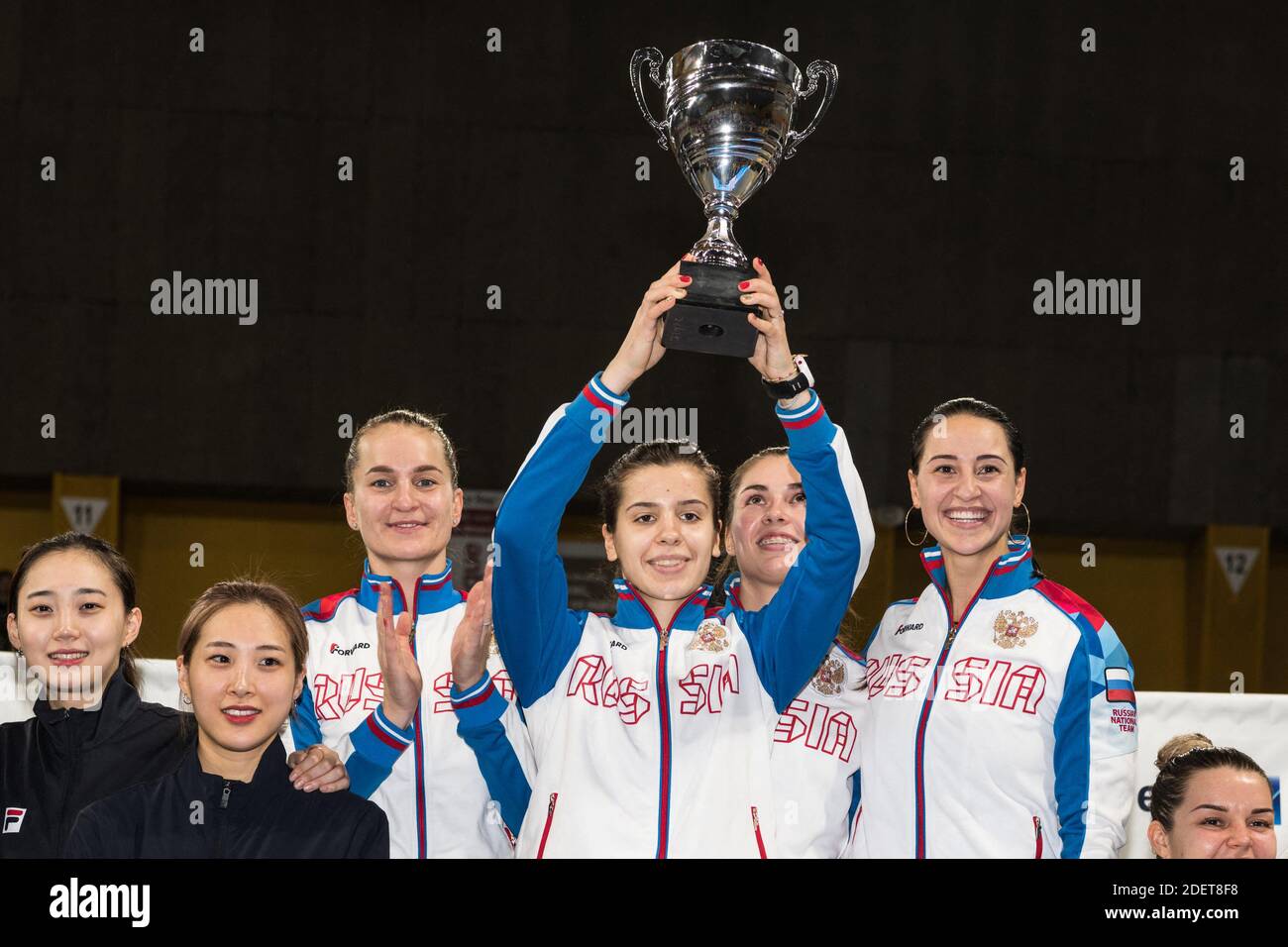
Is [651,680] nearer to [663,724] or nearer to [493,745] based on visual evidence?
[663,724]

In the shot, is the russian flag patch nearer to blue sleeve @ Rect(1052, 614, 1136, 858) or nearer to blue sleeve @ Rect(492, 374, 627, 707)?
blue sleeve @ Rect(1052, 614, 1136, 858)

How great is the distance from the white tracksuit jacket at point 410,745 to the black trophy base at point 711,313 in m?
0.85

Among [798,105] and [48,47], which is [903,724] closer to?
[798,105]

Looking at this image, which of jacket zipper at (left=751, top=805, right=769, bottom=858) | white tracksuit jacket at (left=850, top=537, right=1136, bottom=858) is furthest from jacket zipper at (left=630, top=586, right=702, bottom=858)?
white tracksuit jacket at (left=850, top=537, right=1136, bottom=858)

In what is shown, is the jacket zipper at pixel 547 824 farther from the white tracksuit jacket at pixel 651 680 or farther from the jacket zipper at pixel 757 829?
the jacket zipper at pixel 757 829

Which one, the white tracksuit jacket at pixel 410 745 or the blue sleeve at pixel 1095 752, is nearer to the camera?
the blue sleeve at pixel 1095 752

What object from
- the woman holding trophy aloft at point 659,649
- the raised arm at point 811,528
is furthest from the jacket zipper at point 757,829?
the raised arm at point 811,528

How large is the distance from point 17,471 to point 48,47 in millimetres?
2631

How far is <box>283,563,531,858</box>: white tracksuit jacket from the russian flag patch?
125 cm

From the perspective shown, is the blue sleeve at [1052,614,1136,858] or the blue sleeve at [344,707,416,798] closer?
the blue sleeve at [1052,614,1136,858]

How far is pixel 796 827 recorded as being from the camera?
2871 millimetres

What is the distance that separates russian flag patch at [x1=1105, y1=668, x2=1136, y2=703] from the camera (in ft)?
9.29

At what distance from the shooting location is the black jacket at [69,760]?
263cm
